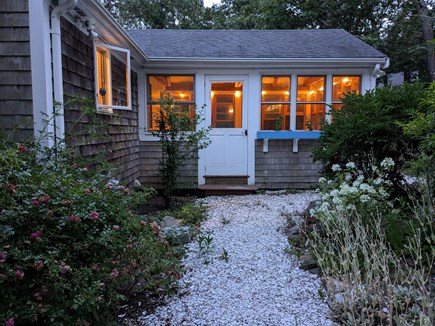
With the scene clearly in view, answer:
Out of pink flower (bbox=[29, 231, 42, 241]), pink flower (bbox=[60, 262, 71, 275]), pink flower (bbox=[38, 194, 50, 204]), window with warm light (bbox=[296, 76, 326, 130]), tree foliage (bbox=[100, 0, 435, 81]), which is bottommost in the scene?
pink flower (bbox=[60, 262, 71, 275])

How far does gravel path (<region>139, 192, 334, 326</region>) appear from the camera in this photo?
209cm

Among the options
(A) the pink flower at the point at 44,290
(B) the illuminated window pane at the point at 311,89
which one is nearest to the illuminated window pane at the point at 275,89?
(B) the illuminated window pane at the point at 311,89

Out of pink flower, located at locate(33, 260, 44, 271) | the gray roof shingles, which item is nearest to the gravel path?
pink flower, located at locate(33, 260, 44, 271)

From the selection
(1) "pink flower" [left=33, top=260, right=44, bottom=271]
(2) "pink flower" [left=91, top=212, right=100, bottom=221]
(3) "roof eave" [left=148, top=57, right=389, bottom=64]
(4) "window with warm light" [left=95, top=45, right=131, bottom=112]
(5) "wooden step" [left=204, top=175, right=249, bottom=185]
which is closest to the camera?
(1) "pink flower" [left=33, top=260, right=44, bottom=271]

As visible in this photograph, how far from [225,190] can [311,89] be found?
2.54 m

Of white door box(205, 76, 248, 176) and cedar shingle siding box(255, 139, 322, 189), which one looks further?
cedar shingle siding box(255, 139, 322, 189)

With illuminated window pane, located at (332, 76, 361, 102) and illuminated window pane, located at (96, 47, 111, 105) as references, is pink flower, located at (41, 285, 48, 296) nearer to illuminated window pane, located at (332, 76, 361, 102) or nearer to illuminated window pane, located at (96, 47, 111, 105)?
illuminated window pane, located at (96, 47, 111, 105)

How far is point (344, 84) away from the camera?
6.50 meters

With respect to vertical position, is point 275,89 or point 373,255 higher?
point 275,89

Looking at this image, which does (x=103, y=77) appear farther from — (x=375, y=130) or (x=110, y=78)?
(x=375, y=130)

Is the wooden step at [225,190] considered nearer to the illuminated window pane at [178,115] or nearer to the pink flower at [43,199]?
the illuminated window pane at [178,115]

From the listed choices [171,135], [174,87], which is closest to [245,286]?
[171,135]

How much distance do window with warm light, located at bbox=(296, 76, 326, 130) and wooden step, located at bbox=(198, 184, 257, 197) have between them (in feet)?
5.05

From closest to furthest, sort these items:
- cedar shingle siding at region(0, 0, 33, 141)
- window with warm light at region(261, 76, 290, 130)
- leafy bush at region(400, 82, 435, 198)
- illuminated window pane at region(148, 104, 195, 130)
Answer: leafy bush at region(400, 82, 435, 198) < cedar shingle siding at region(0, 0, 33, 141) < illuminated window pane at region(148, 104, 195, 130) < window with warm light at region(261, 76, 290, 130)
